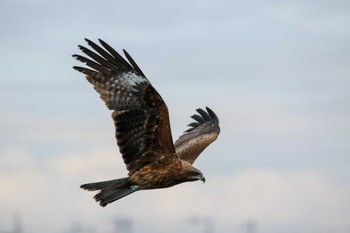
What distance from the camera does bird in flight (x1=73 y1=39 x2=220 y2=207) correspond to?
16.1 m

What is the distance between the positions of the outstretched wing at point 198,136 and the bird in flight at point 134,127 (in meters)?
2.02

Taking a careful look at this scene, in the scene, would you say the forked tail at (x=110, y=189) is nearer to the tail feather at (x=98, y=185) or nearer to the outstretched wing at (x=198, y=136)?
the tail feather at (x=98, y=185)

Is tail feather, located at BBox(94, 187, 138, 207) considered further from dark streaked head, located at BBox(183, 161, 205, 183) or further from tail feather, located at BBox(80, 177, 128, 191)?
dark streaked head, located at BBox(183, 161, 205, 183)

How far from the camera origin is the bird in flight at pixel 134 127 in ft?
52.9

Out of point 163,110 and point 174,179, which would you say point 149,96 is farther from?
point 174,179

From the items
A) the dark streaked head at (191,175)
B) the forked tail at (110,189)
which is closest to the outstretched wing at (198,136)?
the dark streaked head at (191,175)

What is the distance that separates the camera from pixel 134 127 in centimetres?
1631

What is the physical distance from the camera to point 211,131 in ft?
70.3

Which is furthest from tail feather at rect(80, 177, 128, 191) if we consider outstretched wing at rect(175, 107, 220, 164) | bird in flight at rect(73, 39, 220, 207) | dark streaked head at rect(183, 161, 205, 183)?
outstretched wing at rect(175, 107, 220, 164)

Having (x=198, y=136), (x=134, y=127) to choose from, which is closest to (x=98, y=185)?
(x=134, y=127)

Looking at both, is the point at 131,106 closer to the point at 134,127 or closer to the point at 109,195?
the point at 134,127

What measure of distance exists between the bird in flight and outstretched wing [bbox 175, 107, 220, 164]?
2023 mm

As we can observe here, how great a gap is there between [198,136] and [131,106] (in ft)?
14.9

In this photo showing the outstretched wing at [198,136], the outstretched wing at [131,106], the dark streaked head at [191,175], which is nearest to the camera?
the outstretched wing at [131,106]
